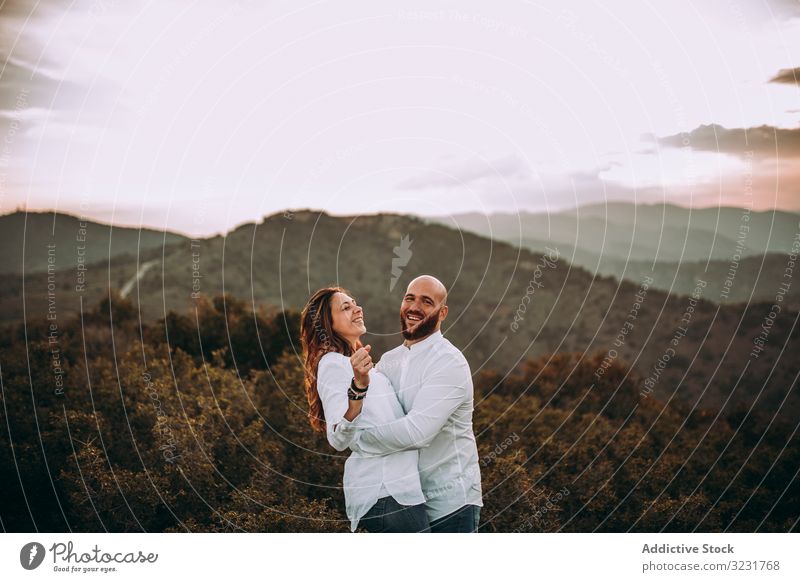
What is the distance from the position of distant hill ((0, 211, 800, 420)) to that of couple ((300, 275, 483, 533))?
852cm

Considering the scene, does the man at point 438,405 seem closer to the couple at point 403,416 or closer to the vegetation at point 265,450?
the couple at point 403,416

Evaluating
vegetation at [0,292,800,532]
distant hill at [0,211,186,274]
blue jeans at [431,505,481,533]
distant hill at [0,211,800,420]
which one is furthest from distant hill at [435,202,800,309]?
blue jeans at [431,505,481,533]

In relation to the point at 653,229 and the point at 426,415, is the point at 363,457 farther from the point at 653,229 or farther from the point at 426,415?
the point at 653,229

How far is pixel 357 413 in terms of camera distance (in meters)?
7.23

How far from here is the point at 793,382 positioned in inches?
599

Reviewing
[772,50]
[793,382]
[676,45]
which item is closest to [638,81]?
[676,45]

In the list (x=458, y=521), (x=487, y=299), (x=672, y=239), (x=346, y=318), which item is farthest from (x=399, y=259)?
(x=487, y=299)

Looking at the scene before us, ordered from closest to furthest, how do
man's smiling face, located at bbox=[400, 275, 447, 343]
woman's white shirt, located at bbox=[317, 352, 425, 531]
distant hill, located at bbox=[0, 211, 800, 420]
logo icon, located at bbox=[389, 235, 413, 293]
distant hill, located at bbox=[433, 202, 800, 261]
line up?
woman's white shirt, located at bbox=[317, 352, 425, 531]
man's smiling face, located at bbox=[400, 275, 447, 343]
logo icon, located at bbox=[389, 235, 413, 293]
distant hill, located at bbox=[433, 202, 800, 261]
distant hill, located at bbox=[0, 211, 800, 420]

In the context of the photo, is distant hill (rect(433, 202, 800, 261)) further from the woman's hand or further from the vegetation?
the woman's hand
